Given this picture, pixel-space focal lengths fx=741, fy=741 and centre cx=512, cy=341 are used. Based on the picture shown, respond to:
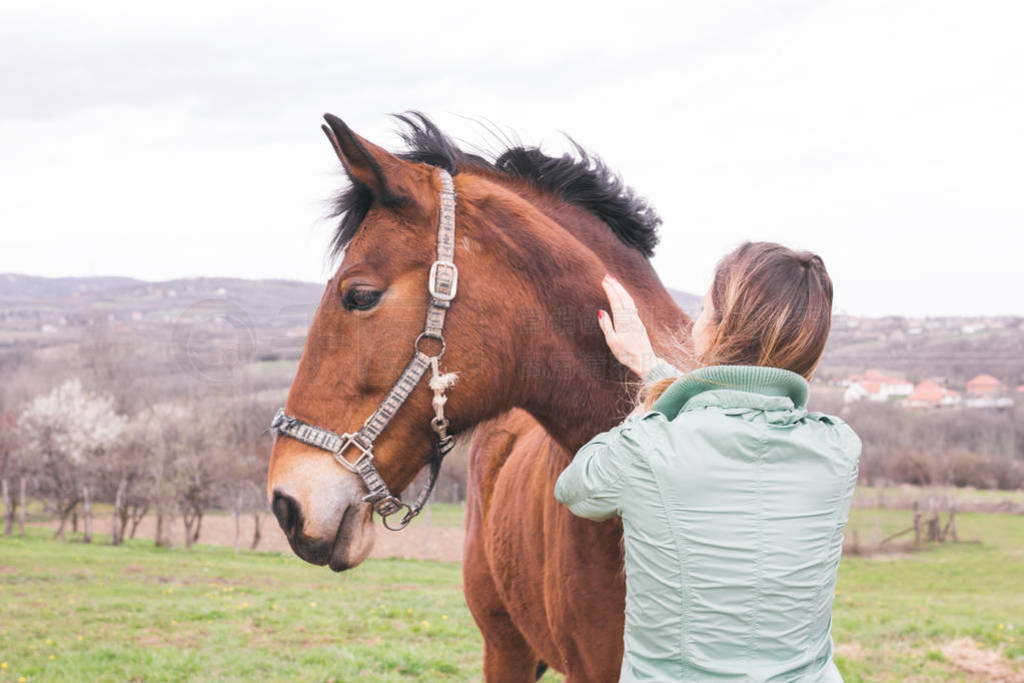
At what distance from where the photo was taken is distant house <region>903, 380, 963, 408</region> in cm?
6525

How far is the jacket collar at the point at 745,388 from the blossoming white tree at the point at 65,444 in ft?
150

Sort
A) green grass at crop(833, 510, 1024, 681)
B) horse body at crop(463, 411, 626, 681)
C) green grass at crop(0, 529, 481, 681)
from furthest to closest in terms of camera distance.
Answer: green grass at crop(833, 510, 1024, 681), green grass at crop(0, 529, 481, 681), horse body at crop(463, 411, 626, 681)

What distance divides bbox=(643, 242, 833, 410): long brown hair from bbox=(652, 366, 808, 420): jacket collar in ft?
0.19

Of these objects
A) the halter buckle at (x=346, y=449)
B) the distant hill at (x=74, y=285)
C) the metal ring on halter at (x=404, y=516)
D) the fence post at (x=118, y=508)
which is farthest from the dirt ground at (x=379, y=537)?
the distant hill at (x=74, y=285)

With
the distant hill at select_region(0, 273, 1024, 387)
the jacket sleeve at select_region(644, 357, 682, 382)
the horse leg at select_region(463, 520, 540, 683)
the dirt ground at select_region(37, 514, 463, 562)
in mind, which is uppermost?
the distant hill at select_region(0, 273, 1024, 387)

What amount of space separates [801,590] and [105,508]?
181 feet

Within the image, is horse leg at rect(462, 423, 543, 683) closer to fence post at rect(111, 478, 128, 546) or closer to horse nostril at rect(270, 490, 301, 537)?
horse nostril at rect(270, 490, 301, 537)

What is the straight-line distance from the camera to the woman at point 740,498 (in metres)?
1.81

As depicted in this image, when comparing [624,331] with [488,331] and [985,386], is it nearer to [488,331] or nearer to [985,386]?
[488,331]

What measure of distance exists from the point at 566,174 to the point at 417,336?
1.04m

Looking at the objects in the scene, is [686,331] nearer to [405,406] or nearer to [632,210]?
[632,210]

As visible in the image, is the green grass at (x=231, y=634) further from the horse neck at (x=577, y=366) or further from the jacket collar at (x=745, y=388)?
the jacket collar at (x=745, y=388)

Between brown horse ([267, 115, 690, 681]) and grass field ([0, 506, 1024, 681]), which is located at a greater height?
brown horse ([267, 115, 690, 681])

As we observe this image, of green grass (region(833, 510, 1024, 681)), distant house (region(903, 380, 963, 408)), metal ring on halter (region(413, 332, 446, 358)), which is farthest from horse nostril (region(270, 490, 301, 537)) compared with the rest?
distant house (region(903, 380, 963, 408))
